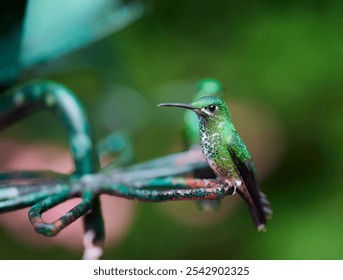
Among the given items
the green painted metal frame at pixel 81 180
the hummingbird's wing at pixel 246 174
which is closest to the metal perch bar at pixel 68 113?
the green painted metal frame at pixel 81 180

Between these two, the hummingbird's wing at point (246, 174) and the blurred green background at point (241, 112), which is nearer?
the hummingbird's wing at point (246, 174)

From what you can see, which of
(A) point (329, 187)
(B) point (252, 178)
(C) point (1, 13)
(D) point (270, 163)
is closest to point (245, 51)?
(D) point (270, 163)

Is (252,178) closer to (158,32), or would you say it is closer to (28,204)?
(28,204)

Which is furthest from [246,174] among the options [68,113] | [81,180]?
[68,113]

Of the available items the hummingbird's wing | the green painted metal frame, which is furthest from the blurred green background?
the hummingbird's wing

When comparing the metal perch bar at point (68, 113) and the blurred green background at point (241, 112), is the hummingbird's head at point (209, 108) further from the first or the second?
the blurred green background at point (241, 112)

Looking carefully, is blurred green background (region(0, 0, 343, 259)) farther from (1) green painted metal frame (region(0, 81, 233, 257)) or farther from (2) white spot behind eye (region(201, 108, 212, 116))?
(2) white spot behind eye (region(201, 108, 212, 116))
